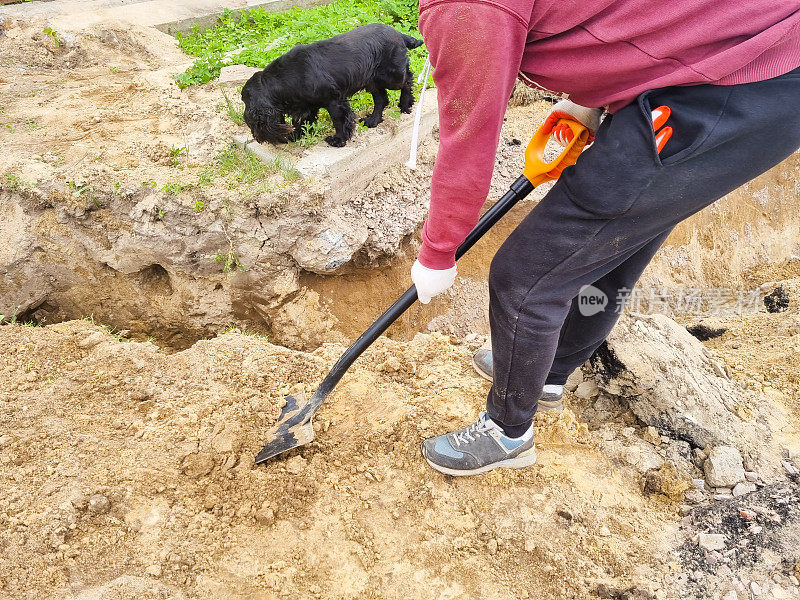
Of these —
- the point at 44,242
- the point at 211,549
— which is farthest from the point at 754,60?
the point at 44,242

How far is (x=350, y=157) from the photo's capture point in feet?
12.3

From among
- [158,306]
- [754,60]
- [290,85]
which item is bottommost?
[158,306]

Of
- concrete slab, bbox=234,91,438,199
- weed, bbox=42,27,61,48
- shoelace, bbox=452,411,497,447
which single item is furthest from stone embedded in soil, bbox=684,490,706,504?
weed, bbox=42,27,61,48

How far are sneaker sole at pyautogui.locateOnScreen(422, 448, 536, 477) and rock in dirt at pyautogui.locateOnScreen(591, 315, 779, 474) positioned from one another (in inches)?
26.5

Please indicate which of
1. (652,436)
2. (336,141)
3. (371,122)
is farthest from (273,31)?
(652,436)

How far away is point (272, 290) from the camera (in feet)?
12.3

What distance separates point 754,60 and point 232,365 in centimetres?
246

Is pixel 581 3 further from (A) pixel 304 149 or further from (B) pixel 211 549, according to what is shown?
(A) pixel 304 149

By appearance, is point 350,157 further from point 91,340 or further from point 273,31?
point 273,31

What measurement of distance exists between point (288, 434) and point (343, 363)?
386mm

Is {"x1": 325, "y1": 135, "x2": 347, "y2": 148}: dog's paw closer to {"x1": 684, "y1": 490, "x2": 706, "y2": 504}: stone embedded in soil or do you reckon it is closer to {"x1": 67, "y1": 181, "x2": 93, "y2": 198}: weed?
{"x1": 67, "y1": 181, "x2": 93, "y2": 198}: weed

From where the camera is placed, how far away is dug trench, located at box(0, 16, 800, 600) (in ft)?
6.53

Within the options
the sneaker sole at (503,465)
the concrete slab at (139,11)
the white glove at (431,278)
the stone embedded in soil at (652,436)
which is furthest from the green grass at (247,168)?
the concrete slab at (139,11)

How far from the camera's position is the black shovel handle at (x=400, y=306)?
2.12 metres
